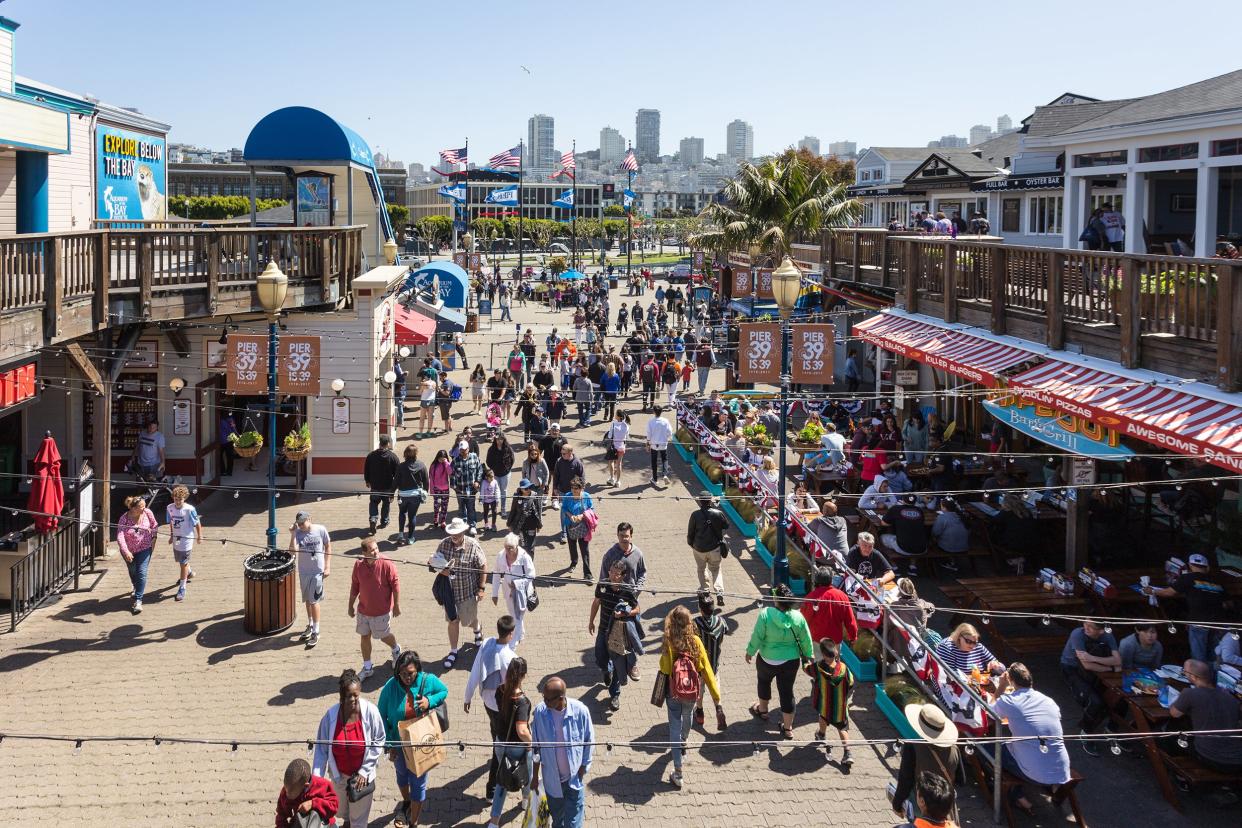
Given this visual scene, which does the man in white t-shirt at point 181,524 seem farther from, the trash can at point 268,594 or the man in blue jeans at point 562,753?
Result: the man in blue jeans at point 562,753

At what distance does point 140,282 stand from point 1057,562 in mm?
13276

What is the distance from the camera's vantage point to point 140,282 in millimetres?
14375

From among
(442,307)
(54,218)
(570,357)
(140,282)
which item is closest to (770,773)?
(140,282)

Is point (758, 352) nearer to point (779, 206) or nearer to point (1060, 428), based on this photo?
point (1060, 428)

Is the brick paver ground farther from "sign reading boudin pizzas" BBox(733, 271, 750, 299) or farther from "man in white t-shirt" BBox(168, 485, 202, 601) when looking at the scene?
"sign reading boudin pizzas" BBox(733, 271, 750, 299)

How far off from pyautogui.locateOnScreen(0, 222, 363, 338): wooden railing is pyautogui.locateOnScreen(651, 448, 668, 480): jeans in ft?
21.7

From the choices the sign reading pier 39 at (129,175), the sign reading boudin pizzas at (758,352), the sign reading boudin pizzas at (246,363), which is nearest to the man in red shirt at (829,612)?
the sign reading boudin pizzas at (758,352)

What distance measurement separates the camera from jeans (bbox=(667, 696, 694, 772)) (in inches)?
355

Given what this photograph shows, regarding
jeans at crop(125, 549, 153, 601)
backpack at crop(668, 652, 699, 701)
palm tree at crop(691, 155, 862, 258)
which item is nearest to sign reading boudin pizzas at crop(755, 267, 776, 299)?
palm tree at crop(691, 155, 862, 258)

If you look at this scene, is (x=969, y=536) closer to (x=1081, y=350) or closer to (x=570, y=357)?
(x=1081, y=350)

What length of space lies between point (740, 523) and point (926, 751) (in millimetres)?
9744

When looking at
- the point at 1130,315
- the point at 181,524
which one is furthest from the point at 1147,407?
the point at 181,524

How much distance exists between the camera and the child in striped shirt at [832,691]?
31.1ft

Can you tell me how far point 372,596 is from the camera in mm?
10820
